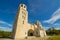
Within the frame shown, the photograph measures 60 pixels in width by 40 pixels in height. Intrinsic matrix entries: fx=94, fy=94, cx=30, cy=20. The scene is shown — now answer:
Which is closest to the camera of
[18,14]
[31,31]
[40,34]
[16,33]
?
[16,33]

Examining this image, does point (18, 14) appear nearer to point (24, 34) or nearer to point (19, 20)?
point (19, 20)

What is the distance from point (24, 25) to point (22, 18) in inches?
105

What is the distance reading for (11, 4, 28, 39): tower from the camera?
3148cm

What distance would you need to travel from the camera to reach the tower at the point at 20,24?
31480mm

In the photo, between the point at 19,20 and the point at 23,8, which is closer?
the point at 19,20

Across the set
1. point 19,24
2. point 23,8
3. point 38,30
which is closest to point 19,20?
point 19,24

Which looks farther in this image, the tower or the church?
the church

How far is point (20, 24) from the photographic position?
32719mm

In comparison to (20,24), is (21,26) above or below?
below

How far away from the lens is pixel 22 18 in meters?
34.3

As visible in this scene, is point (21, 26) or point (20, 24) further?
point (21, 26)

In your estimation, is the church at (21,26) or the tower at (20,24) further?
the church at (21,26)

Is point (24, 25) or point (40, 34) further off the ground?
point (24, 25)

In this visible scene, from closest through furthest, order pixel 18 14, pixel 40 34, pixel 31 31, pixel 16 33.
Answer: pixel 16 33 → pixel 18 14 → pixel 40 34 → pixel 31 31
